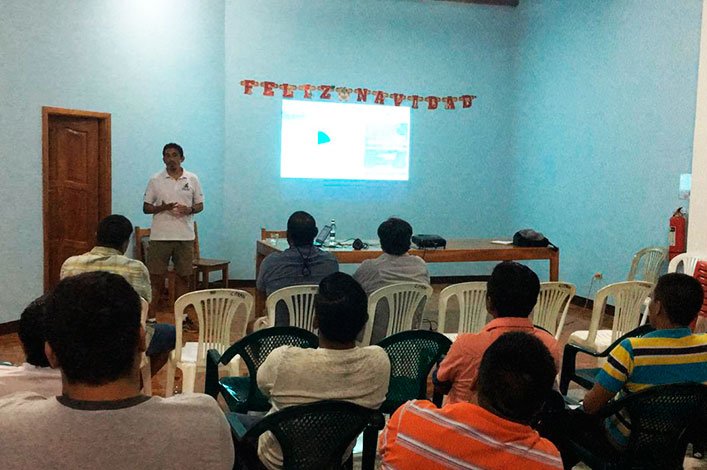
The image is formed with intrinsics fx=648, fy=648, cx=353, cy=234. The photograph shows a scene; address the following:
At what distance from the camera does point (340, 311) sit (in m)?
1.98

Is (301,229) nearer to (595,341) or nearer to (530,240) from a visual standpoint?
(595,341)

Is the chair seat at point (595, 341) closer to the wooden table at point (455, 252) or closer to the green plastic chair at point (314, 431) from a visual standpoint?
the wooden table at point (455, 252)

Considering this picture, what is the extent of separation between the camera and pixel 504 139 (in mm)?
8117

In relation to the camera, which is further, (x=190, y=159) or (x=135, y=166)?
(x=190, y=159)

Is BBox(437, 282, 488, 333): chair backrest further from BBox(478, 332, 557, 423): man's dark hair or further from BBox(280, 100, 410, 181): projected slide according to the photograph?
BBox(280, 100, 410, 181): projected slide

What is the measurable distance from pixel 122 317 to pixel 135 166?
527cm

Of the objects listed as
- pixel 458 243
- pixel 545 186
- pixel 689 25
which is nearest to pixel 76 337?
pixel 458 243

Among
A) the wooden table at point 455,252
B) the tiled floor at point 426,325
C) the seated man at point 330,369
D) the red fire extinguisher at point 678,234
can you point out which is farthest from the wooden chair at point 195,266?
the seated man at point 330,369

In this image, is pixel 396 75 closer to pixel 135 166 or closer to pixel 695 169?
pixel 135 166

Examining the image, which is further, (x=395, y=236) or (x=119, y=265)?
(x=395, y=236)

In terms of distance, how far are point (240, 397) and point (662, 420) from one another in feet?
4.95

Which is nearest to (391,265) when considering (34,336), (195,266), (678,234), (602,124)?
(34,336)

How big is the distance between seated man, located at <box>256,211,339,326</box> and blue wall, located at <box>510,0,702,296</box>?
3552mm

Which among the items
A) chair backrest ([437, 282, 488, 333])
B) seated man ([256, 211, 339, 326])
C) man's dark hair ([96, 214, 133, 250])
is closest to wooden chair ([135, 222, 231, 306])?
seated man ([256, 211, 339, 326])
